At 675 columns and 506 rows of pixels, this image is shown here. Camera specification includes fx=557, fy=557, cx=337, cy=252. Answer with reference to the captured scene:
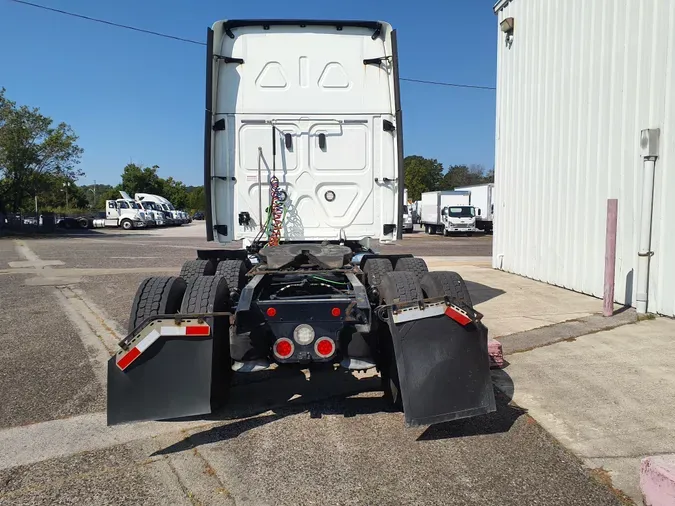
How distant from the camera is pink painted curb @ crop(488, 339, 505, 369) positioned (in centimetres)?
538

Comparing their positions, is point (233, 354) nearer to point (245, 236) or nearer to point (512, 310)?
point (245, 236)

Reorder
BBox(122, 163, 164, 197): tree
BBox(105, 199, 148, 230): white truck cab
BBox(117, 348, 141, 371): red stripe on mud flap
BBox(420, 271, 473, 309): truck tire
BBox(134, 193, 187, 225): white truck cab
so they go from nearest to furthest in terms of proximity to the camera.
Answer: BBox(117, 348, 141, 371): red stripe on mud flap → BBox(420, 271, 473, 309): truck tire → BBox(105, 199, 148, 230): white truck cab → BBox(134, 193, 187, 225): white truck cab → BBox(122, 163, 164, 197): tree

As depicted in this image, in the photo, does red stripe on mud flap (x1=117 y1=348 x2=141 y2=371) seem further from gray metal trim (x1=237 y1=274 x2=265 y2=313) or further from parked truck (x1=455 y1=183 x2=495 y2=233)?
parked truck (x1=455 y1=183 x2=495 y2=233)

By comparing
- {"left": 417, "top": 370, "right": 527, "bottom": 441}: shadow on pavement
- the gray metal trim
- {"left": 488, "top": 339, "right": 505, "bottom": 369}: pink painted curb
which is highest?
the gray metal trim

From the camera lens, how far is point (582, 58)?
30.7 ft

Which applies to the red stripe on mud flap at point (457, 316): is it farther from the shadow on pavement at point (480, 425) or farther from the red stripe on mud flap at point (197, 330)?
the red stripe on mud flap at point (197, 330)

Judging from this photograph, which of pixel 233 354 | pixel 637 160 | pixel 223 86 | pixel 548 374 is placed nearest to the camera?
pixel 233 354

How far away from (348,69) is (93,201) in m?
110

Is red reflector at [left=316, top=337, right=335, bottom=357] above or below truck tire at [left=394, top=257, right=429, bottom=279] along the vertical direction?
below

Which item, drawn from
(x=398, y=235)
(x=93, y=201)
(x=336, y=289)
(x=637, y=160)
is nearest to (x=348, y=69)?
(x=398, y=235)

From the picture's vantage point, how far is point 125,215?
42.8m

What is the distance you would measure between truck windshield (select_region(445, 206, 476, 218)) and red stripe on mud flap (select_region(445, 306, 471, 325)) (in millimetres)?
30852

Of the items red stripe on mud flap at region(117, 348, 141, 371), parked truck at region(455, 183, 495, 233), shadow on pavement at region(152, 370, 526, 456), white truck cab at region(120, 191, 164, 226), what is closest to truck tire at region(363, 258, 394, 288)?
shadow on pavement at region(152, 370, 526, 456)

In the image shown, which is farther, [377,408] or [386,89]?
[386,89]
